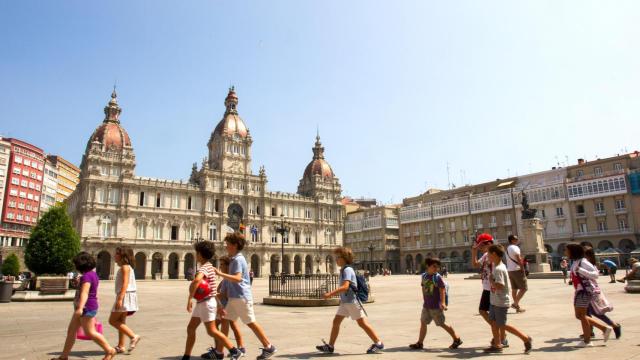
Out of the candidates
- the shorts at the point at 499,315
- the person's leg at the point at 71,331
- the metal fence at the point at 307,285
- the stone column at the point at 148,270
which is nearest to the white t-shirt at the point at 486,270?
the shorts at the point at 499,315

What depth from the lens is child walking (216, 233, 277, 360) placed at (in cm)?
634

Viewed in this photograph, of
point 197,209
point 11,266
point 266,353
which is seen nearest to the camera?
point 266,353

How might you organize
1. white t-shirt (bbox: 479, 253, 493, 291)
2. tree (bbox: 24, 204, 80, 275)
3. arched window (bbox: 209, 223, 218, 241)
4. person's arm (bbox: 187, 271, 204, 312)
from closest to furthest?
1. person's arm (bbox: 187, 271, 204, 312)
2. white t-shirt (bbox: 479, 253, 493, 291)
3. tree (bbox: 24, 204, 80, 275)
4. arched window (bbox: 209, 223, 218, 241)

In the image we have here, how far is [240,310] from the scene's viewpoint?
641 centimetres

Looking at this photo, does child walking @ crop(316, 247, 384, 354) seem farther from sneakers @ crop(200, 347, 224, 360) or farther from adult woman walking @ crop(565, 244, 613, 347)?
adult woman walking @ crop(565, 244, 613, 347)

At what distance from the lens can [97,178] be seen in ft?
182

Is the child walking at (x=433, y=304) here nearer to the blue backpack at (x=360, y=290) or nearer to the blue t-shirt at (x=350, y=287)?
the blue backpack at (x=360, y=290)

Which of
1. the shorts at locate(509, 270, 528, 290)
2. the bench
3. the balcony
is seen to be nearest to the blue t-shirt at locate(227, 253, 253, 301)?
the shorts at locate(509, 270, 528, 290)

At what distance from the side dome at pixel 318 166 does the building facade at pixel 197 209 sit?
1638 millimetres

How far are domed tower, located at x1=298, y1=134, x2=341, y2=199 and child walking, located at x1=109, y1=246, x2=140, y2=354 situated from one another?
231 ft

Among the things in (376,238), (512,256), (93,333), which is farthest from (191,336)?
(376,238)

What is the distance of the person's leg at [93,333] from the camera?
5973 mm

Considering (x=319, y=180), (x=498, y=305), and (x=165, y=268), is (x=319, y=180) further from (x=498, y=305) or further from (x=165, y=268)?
(x=498, y=305)

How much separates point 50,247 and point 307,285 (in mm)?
18094
